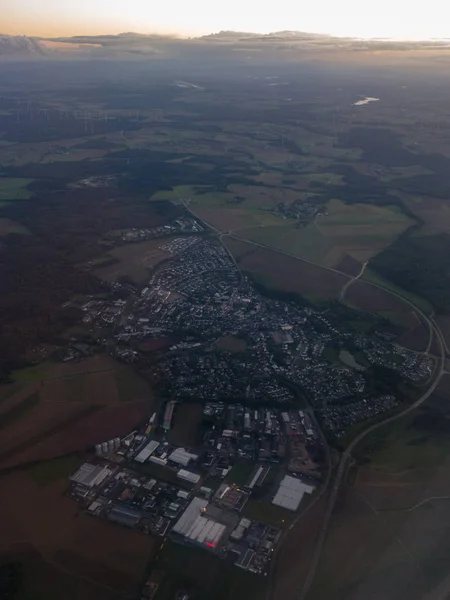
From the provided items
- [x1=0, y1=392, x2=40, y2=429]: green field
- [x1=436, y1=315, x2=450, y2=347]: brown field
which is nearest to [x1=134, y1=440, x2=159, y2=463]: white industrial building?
[x1=0, y1=392, x2=40, y2=429]: green field

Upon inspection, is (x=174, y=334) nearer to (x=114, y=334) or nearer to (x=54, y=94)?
(x=114, y=334)

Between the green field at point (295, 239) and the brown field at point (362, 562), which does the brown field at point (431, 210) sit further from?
the brown field at point (362, 562)

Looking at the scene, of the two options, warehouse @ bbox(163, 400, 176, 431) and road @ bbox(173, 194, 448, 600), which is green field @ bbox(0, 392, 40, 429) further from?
road @ bbox(173, 194, 448, 600)

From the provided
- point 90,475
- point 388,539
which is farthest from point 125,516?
point 388,539

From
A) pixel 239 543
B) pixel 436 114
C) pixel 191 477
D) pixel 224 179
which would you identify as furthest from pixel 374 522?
pixel 436 114

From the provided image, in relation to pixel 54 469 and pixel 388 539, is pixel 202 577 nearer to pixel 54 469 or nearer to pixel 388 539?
pixel 388 539

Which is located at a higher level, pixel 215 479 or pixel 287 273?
pixel 215 479
